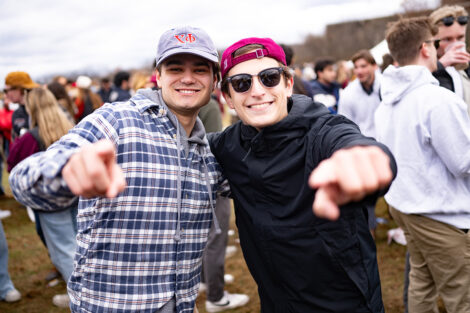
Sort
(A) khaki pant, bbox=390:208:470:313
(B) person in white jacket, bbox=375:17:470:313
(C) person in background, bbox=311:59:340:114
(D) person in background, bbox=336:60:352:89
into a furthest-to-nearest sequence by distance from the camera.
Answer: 1. (D) person in background, bbox=336:60:352:89
2. (C) person in background, bbox=311:59:340:114
3. (A) khaki pant, bbox=390:208:470:313
4. (B) person in white jacket, bbox=375:17:470:313

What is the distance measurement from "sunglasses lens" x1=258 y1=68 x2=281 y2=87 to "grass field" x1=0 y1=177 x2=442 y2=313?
2.96m

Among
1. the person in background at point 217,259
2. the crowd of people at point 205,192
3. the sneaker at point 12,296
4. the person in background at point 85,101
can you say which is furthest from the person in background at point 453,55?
the person in background at point 85,101

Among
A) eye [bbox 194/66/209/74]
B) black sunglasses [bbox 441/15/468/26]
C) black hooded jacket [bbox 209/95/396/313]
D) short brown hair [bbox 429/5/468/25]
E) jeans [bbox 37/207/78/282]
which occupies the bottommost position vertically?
jeans [bbox 37/207/78/282]

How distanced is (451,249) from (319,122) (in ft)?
5.38

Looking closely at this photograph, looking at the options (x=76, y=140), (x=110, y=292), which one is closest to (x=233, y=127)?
(x=76, y=140)

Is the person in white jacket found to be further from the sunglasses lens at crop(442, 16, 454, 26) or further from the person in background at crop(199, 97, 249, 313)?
the person in background at crop(199, 97, 249, 313)

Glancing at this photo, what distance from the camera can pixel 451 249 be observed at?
8.64 ft

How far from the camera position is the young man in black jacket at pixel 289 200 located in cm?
172

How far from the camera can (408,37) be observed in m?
2.95

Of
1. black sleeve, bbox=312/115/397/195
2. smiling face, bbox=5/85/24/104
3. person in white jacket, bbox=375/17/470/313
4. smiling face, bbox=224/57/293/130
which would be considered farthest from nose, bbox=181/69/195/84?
smiling face, bbox=5/85/24/104

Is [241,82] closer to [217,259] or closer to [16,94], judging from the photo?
[217,259]

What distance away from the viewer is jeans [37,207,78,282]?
3.93 meters

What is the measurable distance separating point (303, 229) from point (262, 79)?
0.78 metres

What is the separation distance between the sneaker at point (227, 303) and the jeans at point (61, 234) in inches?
61.8
